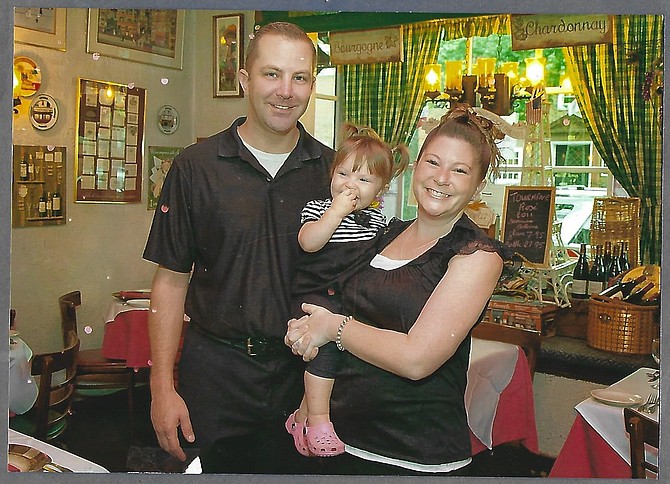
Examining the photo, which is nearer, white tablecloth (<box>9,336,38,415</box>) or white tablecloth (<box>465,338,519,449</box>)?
white tablecloth (<box>465,338,519,449</box>)

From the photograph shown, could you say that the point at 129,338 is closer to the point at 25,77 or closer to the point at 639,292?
the point at 25,77

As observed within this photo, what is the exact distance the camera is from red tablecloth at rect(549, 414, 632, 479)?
2160 mm

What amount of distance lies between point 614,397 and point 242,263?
1.12m

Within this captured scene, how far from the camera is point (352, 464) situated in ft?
7.07

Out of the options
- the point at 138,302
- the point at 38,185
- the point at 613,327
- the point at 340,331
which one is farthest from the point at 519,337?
→ the point at 38,185

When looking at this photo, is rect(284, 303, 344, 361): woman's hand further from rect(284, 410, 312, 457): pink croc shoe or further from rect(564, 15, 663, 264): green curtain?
rect(564, 15, 663, 264): green curtain

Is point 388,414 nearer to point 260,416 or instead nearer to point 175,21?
point 260,416

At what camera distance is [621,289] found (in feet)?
7.12

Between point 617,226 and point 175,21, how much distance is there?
140cm

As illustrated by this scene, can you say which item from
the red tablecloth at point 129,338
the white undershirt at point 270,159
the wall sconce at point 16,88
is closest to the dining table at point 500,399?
the white undershirt at point 270,159

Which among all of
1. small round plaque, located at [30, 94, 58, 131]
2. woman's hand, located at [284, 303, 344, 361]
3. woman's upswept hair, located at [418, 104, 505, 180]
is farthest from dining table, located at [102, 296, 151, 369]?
woman's upswept hair, located at [418, 104, 505, 180]

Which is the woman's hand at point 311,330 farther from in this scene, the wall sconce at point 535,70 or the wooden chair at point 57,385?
the wall sconce at point 535,70

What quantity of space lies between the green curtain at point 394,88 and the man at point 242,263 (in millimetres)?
134

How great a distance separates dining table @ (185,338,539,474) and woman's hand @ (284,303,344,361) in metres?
0.41
